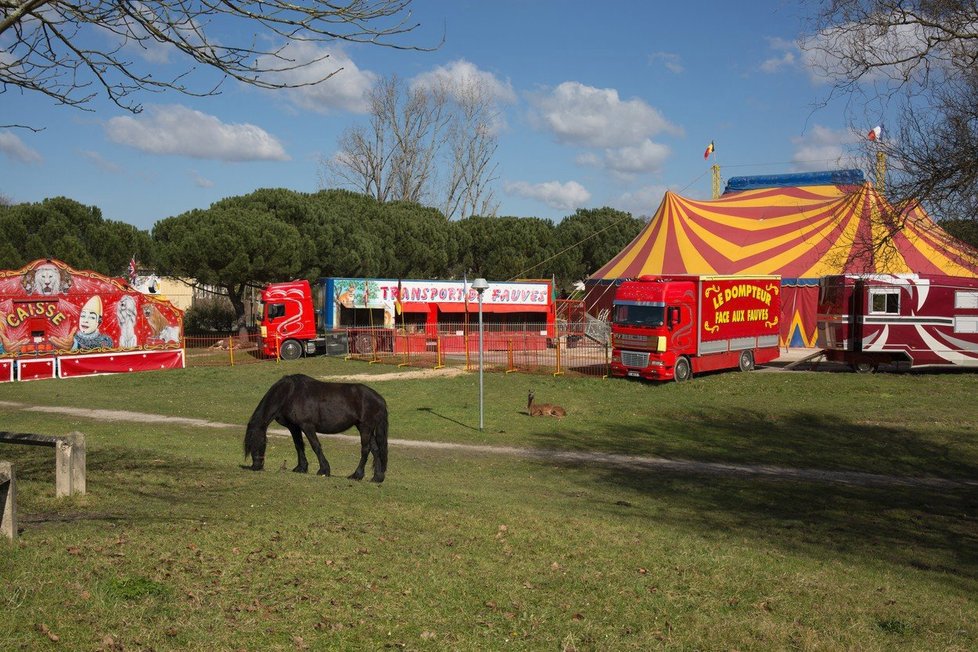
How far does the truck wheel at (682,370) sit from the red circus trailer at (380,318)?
844 centimetres

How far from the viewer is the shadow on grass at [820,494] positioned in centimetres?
965

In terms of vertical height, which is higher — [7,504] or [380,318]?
[380,318]

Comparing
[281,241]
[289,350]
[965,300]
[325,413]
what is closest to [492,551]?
[325,413]

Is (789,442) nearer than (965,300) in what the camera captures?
Yes

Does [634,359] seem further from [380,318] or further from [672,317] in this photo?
[380,318]

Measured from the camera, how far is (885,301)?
87.0 feet

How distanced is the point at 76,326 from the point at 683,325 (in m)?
22.7

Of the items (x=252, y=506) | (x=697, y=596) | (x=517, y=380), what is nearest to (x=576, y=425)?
(x=517, y=380)

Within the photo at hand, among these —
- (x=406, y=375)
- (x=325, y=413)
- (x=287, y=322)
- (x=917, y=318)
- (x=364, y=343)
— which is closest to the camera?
(x=325, y=413)

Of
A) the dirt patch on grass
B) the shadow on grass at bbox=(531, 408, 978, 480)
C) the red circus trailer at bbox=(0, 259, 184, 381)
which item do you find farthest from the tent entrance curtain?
the red circus trailer at bbox=(0, 259, 184, 381)

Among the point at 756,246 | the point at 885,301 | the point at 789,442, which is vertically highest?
the point at 756,246

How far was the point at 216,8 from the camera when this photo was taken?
6855mm

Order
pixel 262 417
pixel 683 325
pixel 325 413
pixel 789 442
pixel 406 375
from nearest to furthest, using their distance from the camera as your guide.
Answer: pixel 262 417, pixel 325 413, pixel 789 442, pixel 683 325, pixel 406 375

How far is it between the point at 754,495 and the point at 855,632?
7.09m
